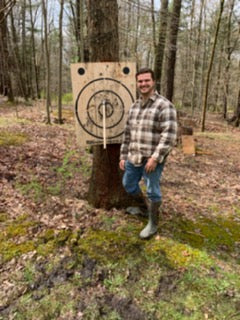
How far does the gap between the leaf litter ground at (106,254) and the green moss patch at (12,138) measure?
113cm

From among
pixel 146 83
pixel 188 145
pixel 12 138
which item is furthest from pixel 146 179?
pixel 188 145

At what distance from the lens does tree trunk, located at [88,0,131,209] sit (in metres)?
3.25

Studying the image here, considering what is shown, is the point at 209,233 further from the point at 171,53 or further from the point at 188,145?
the point at 171,53

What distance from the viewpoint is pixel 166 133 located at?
2783mm

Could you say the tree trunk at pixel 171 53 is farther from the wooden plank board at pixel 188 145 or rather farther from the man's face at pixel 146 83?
the man's face at pixel 146 83

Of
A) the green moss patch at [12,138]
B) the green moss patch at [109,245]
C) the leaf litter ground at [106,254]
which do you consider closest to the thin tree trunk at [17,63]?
the green moss patch at [12,138]

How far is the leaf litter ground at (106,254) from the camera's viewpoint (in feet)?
7.91

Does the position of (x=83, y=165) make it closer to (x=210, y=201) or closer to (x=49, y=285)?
(x=210, y=201)

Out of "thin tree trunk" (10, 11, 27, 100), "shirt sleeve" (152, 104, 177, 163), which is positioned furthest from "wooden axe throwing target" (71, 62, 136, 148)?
"thin tree trunk" (10, 11, 27, 100)

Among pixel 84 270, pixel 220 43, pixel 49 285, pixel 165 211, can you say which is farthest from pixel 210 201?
pixel 220 43

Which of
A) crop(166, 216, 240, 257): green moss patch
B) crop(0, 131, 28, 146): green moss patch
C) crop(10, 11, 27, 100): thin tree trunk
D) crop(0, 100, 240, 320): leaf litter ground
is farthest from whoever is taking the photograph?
crop(10, 11, 27, 100): thin tree trunk

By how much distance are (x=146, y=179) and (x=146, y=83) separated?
40.7 inches

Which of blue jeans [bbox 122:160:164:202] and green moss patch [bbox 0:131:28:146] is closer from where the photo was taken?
blue jeans [bbox 122:160:164:202]

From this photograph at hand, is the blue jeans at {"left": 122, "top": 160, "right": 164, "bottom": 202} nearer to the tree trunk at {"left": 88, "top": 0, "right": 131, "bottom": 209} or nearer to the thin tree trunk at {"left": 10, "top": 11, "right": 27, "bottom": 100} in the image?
the tree trunk at {"left": 88, "top": 0, "right": 131, "bottom": 209}
